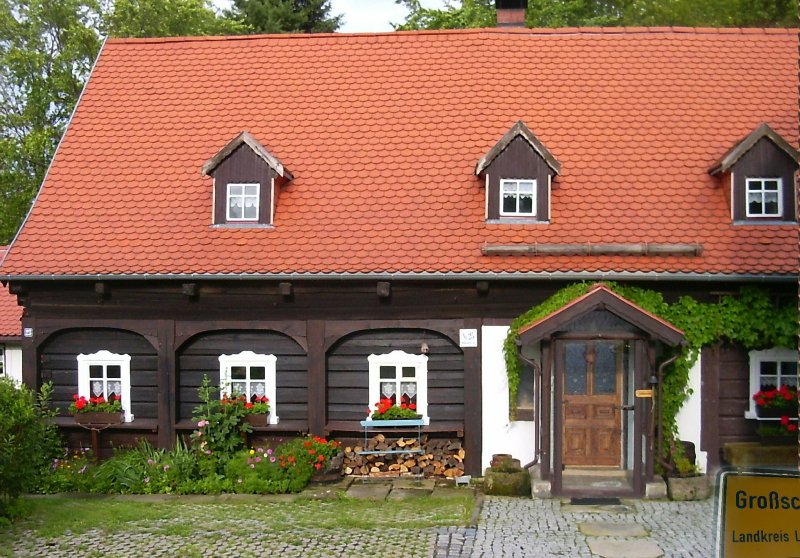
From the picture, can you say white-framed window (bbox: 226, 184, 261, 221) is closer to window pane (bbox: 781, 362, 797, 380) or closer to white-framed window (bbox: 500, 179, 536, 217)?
white-framed window (bbox: 500, 179, 536, 217)

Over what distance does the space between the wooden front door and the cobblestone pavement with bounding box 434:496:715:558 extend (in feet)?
3.77

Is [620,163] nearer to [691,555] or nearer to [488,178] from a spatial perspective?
[488,178]

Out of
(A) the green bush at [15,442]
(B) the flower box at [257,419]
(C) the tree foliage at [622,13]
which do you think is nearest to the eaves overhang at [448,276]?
(B) the flower box at [257,419]

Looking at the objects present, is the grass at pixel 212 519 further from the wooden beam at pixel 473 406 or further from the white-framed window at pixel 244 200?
the white-framed window at pixel 244 200

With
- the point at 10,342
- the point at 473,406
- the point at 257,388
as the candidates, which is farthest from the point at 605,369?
the point at 10,342

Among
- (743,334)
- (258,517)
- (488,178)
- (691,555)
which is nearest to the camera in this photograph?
(691,555)

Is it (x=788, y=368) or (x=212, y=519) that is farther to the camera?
(x=788, y=368)

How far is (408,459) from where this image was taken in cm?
1353

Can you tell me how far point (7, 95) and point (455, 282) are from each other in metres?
24.2

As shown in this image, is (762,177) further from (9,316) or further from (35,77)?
(35,77)

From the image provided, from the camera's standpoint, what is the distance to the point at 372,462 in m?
13.6

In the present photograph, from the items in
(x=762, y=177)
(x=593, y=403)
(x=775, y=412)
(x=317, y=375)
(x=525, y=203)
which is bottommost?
(x=775, y=412)

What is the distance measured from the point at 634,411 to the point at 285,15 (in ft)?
83.6

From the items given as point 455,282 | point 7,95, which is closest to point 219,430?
point 455,282
